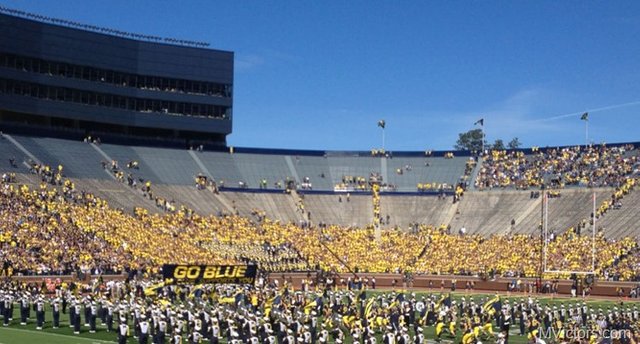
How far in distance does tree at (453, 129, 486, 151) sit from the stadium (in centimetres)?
5174

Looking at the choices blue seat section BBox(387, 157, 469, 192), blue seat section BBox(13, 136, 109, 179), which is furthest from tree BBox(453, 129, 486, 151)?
blue seat section BBox(13, 136, 109, 179)

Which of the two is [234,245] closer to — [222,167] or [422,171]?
[222,167]

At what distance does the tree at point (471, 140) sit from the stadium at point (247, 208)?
170 ft

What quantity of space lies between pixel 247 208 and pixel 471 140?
71.8 metres

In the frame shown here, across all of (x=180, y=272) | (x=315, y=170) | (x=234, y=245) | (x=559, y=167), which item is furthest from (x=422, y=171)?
(x=180, y=272)

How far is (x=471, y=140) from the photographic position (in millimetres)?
137500

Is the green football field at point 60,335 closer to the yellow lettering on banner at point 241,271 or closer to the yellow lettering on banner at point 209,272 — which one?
the yellow lettering on banner at point 209,272

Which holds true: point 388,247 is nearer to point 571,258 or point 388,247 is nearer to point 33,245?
point 571,258

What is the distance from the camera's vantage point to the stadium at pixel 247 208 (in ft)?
154

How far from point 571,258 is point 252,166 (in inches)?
1221

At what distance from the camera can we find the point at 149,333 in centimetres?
3142

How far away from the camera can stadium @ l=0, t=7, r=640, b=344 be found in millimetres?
46969

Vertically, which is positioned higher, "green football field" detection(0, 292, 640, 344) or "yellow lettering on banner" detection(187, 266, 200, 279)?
"yellow lettering on banner" detection(187, 266, 200, 279)

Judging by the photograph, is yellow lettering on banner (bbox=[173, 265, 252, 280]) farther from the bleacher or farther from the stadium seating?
the bleacher
